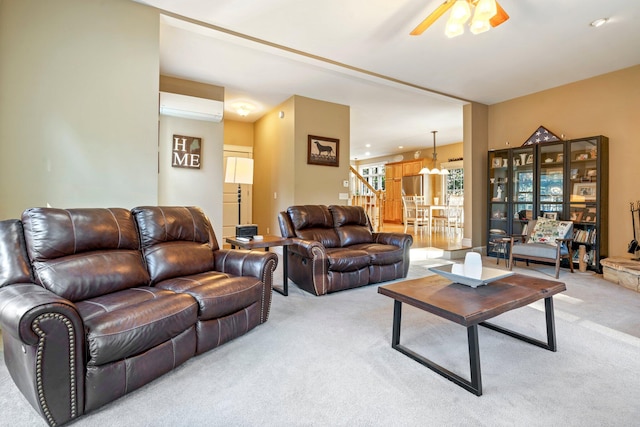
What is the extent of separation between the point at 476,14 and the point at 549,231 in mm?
3456

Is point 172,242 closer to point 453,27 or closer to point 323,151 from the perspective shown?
point 453,27

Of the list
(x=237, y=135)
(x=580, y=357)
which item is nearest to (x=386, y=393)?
(x=580, y=357)

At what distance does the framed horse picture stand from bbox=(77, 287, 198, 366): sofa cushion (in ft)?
13.3

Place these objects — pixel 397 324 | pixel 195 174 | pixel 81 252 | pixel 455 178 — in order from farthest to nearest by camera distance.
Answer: pixel 455 178 < pixel 195 174 < pixel 397 324 < pixel 81 252

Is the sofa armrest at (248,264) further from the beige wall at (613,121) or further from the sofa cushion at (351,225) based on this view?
the beige wall at (613,121)

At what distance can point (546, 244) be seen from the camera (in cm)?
440

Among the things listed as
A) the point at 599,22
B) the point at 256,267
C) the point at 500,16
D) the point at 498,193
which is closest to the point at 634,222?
the point at 498,193

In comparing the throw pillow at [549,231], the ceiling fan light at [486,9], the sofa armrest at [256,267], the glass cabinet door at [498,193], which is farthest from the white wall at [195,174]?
the throw pillow at [549,231]

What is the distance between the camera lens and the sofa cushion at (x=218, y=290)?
2033 mm

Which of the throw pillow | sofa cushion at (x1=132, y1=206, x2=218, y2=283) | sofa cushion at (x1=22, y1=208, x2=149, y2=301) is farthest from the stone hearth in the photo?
sofa cushion at (x1=22, y1=208, x2=149, y2=301)

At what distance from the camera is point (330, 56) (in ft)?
13.2

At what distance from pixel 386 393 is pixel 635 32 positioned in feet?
14.7

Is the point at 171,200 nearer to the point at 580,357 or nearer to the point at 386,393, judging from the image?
the point at 386,393

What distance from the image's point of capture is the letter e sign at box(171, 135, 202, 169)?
4.82m
